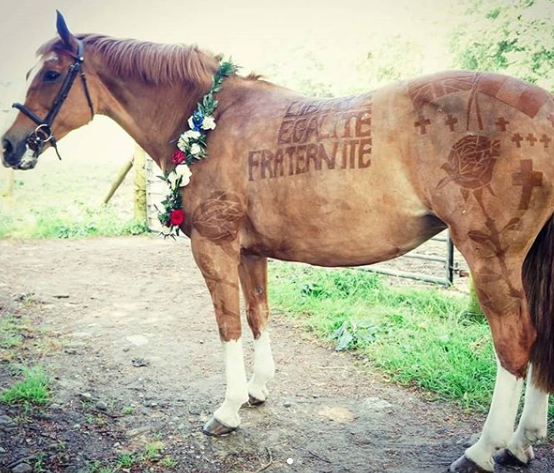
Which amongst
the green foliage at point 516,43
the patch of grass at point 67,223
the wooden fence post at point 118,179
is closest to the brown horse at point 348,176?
the green foliage at point 516,43

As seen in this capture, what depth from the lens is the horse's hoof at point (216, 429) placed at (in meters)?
2.71

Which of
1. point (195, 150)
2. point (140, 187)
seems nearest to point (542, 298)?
point (195, 150)

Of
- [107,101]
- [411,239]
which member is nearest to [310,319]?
[411,239]

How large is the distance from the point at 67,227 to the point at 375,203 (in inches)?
338

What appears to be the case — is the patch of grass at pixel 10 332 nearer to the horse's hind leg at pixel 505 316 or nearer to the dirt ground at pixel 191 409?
the dirt ground at pixel 191 409

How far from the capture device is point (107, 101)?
3.00 metres

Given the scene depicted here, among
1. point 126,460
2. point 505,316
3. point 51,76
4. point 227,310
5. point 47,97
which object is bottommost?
point 126,460

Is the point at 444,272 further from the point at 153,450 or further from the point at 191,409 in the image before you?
the point at 153,450

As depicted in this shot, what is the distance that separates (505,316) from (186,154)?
190 centimetres

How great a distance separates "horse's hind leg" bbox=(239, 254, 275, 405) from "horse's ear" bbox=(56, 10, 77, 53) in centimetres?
169

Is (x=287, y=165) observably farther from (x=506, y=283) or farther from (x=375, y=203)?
(x=506, y=283)

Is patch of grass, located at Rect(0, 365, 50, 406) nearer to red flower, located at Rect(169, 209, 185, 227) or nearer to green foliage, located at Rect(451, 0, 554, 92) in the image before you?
red flower, located at Rect(169, 209, 185, 227)

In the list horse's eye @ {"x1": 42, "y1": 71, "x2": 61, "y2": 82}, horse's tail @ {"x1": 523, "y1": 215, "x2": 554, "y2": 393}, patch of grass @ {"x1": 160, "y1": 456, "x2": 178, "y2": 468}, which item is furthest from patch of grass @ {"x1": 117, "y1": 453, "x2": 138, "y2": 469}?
horse's eye @ {"x1": 42, "y1": 71, "x2": 61, "y2": 82}

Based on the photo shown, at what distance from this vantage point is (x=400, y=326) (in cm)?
423
